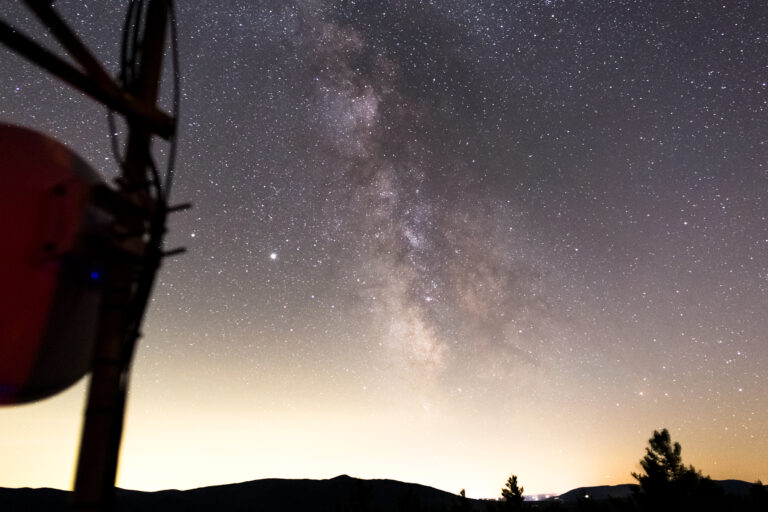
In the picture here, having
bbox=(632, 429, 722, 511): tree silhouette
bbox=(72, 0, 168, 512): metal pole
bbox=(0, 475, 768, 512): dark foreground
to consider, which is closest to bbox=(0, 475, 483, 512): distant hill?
bbox=(0, 475, 768, 512): dark foreground

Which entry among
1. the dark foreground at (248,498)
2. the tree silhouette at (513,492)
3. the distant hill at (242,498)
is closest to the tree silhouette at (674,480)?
the tree silhouette at (513,492)

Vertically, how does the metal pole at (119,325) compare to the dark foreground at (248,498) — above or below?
Result: above

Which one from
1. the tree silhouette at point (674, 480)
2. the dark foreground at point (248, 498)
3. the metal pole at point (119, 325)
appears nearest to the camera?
the metal pole at point (119, 325)

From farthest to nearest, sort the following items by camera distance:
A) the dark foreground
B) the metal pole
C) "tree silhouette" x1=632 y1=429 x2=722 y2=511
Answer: the dark foreground < "tree silhouette" x1=632 y1=429 x2=722 y2=511 < the metal pole

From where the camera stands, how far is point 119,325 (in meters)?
3.22

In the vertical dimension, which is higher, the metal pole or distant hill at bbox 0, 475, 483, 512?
the metal pole

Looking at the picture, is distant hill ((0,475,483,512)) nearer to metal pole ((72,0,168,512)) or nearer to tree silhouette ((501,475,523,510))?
tree silhouette ((501,475,523,510))

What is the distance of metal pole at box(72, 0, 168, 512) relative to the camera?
294cm

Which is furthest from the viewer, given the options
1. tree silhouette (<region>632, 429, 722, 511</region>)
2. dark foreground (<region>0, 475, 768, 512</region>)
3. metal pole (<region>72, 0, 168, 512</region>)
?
dark foreground (<region>0, 475, 768, 512</region>)

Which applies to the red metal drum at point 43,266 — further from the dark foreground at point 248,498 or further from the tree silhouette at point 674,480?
the dark foreground at point 248,498

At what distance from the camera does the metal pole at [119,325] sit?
294 centimetres

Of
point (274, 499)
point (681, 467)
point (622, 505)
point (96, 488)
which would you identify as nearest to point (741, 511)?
point (622, 505)

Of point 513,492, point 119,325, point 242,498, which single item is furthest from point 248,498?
point 119,325

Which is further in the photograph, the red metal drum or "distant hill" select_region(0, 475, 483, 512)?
"distant hill" select_region(0, 475, 483, 512)
